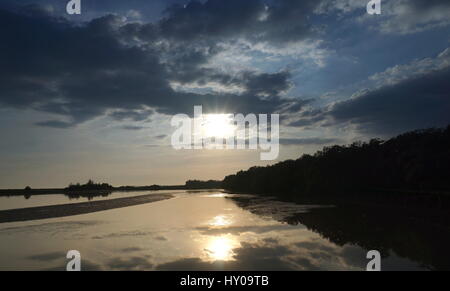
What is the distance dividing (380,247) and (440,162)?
39793mm

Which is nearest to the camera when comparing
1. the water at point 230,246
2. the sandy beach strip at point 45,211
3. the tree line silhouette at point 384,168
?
the water at point 230,246

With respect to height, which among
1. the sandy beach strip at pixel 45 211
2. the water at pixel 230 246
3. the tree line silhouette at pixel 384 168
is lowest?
the sandy beach strip at pixel 45 211

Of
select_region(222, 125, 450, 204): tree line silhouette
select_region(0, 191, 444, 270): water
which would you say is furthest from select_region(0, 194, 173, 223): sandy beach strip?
select_region(222, 125, 450, 204): tree line silhouette

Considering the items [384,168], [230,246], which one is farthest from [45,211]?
[384,168]

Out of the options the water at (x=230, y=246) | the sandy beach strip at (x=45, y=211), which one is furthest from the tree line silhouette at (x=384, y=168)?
the sandy beach strip at (x=45, y=211)

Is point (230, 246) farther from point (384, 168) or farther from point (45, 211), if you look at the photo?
point (384, 168)

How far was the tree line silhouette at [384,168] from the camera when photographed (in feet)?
180

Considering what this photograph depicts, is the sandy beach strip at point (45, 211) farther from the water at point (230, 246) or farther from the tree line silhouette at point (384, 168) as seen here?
the tree line silhouette at point (384, 168)

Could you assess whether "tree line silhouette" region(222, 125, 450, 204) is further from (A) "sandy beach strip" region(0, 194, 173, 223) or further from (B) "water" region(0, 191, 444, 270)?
(A) "sandy beach strip" region(0, 194, 173, 223)

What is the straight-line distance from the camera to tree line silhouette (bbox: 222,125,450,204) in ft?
180

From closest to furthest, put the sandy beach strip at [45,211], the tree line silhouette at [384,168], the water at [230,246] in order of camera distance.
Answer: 1. the water at [230,246]
2. the sandy beach strip at [45,211]
3. the tree line silhouette at [384,168]

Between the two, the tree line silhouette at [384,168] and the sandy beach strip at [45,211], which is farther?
the tree line silhouette at [384,168]
